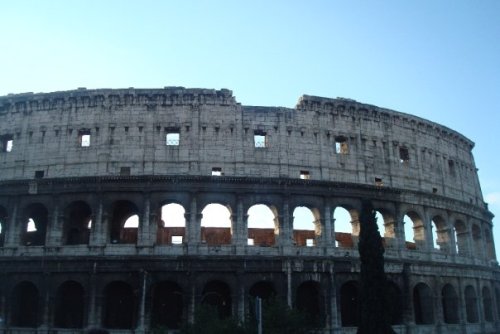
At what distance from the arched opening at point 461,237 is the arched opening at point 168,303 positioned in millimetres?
19434

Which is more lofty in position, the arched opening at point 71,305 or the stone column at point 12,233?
the stone column at point 12,233

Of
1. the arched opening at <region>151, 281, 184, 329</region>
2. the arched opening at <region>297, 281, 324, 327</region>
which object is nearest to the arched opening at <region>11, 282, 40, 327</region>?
the arched opening at <region>151, 281, 184, 329</region>

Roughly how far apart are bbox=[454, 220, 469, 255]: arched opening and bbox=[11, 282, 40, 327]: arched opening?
26998 millimetres

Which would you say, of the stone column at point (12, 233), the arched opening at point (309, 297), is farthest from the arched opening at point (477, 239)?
the stone column at point (12, 233)

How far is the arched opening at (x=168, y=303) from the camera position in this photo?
26312 millimetres

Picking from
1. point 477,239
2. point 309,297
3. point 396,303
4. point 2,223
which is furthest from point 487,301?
point 2,223

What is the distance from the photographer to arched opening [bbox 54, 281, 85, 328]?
26.3 meters

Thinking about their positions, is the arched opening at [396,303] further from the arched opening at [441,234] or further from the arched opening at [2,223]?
the arched opening at [2,223]

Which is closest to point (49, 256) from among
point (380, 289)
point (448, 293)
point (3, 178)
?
point (3, 178)

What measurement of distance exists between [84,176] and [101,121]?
348cm

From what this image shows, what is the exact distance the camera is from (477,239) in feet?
116

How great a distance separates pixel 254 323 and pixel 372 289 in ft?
22.2

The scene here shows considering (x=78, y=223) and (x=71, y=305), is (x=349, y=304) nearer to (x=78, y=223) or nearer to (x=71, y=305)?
(x=71, y=305)

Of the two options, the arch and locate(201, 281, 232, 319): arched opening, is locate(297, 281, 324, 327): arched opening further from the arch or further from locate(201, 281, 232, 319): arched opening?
the arch
